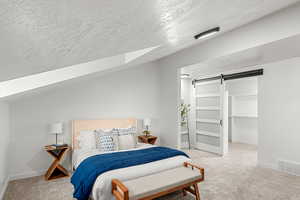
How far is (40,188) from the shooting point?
Answer: 9.78 ft

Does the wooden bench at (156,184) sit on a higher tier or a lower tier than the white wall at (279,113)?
lower

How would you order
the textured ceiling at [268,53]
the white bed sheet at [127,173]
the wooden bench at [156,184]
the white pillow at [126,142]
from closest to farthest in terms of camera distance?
the wooden bench at [156,184]
the white bed sheet at [127,173]
the textured ceiling at [268,53]
the white pillow at [126,142]

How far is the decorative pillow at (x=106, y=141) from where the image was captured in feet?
10.8

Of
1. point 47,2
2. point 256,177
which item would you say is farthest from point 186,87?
point 47,2

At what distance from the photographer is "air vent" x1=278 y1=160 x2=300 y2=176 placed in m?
3.56

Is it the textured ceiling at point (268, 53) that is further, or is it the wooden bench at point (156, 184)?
the textured ceiling at point (268, 53)

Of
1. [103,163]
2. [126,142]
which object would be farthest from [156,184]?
[126,142]

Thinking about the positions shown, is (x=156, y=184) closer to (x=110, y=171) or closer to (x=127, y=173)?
(x=127, y=173)

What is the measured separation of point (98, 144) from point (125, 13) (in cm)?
305

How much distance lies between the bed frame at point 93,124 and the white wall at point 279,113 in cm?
308

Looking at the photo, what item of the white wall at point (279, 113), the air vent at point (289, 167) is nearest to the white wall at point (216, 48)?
the white wall at point (279, 113)

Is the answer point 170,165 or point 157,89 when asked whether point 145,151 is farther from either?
point 157,89

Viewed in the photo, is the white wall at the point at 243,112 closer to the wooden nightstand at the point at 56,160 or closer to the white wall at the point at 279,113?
the white wall at the point at 279,113

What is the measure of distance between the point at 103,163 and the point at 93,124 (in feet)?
5.48
